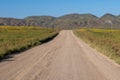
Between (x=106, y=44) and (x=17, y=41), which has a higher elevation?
(x=106, y=44)

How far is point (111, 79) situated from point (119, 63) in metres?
5.92

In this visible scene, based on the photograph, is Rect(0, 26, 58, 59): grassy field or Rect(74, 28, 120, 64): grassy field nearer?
Rect(74, 28, 120, 64): grassy field

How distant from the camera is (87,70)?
1578cm

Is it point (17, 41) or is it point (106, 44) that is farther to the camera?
point (17, 41)

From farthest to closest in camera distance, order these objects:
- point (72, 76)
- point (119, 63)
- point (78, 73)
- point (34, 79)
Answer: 1. point (119, 63)
2. point (78, 73)
3. point (72, 76)
4. point (34, 79)

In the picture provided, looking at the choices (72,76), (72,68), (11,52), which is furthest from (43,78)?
(11,52)

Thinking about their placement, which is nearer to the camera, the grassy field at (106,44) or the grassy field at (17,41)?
the grassy field at (106,44)

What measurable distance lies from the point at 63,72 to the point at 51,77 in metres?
1.63

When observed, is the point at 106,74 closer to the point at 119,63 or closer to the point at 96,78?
the point at 96,78

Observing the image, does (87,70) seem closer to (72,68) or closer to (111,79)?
(72,68)

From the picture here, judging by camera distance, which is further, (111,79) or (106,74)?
(106,74)

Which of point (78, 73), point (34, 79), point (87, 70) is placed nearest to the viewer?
point (34, 79)

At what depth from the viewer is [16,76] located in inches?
521

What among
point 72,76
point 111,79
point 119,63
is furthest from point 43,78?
point 119,63
